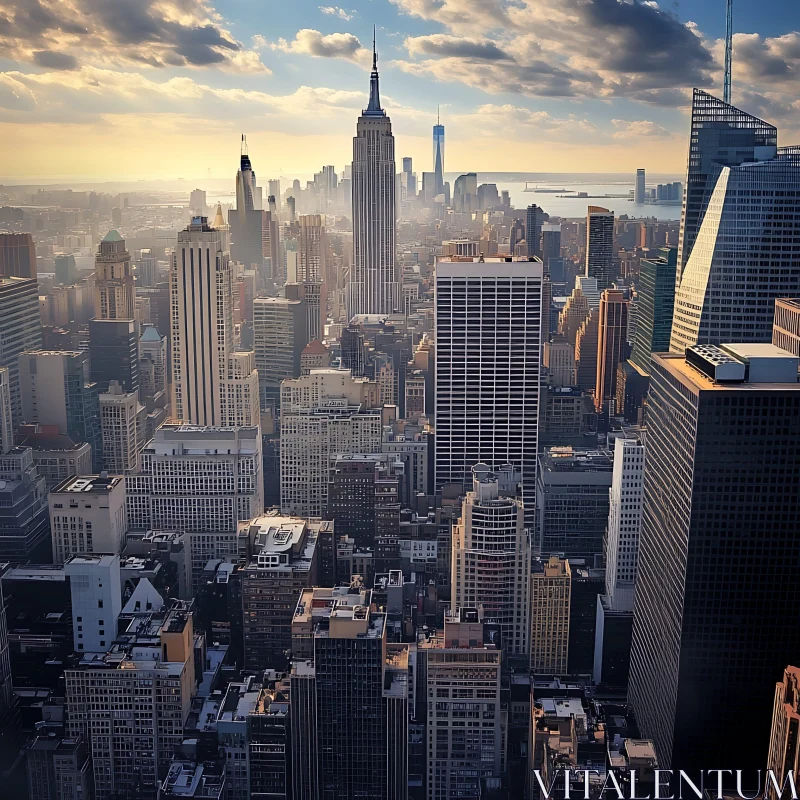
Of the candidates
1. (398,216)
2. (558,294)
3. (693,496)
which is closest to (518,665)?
(693,496)

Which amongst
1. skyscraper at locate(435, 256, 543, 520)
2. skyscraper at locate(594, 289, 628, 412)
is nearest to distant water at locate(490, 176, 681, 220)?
skyscraper at locate(435, 256, 543, 520)

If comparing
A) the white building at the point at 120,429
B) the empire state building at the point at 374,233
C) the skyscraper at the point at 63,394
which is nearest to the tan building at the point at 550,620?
the white building at the point at 120,429

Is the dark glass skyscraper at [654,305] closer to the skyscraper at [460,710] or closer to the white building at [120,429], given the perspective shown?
the skyscraper at [460,710]

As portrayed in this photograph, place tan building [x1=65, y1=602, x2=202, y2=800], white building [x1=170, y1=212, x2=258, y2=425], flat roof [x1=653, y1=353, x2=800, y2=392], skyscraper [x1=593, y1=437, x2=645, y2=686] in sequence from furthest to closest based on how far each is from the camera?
white building [x1=170, y1=212, x2=258, y2=425], skyscraper [x1=593, y1=437, x2=645, y2=686], tan building [x1=65, y1=602, x2=202, y2=800], flat roof [x1=653, y1=353, x2=800, y2=392]

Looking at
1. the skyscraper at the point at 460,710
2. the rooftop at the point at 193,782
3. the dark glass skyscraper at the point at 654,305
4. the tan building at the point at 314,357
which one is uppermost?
the dark glass skyscraper at the point at 654,305

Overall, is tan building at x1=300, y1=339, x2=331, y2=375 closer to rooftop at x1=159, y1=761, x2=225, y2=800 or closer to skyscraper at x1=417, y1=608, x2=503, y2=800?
skyscraper at x1=417, y1=608, x2=503, y2=800

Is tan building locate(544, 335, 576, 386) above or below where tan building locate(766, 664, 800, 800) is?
above

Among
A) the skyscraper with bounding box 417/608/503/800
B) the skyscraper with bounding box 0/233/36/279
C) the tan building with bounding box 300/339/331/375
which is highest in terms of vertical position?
the skyscraper with bounding box 0/233/36/279
